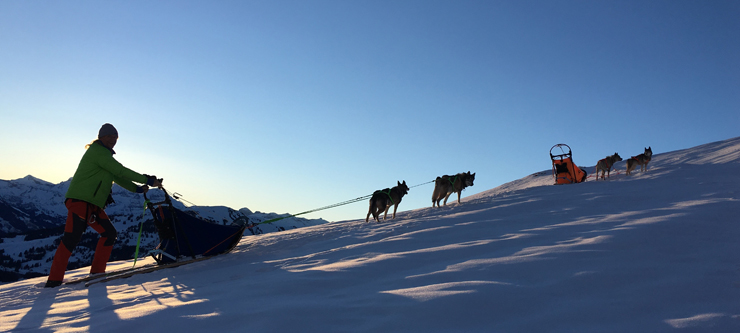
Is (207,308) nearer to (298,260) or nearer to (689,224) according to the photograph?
(298,260)

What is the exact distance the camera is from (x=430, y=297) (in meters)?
2.51

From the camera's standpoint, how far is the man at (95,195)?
5273mm

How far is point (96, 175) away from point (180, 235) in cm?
146

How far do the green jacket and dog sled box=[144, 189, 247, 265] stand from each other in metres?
0.56

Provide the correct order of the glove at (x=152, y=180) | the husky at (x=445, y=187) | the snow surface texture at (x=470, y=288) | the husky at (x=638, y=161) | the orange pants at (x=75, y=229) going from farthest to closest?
the husky at (x=638, y=161) < the husky at (x=445, y=187) < the glove at (x=152, y=180) < the orange pants at (x=75, y=229) < the snow surface texture at (x=470, y=288)

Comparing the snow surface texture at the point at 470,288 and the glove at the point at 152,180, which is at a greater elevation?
the glove at the point at 152,180

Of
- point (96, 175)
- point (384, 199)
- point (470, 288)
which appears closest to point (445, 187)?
point (384, 199)

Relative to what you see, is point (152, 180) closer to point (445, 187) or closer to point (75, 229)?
point (75, 229)

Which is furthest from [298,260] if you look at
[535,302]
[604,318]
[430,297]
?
[604,318]

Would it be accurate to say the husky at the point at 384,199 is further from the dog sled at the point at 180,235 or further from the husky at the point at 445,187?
the dog sled at the point at 180,235

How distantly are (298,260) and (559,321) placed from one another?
11.9 feet

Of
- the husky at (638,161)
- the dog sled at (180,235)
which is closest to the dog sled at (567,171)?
the husky at (638,161)

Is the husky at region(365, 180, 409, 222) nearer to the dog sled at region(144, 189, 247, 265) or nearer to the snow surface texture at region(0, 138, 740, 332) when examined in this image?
the dog sled at region(144, 189, 247, 265)

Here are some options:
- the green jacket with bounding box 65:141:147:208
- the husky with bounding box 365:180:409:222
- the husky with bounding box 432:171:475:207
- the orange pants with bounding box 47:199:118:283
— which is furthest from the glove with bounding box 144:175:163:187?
the husky with bounding box 432:171:475:207
